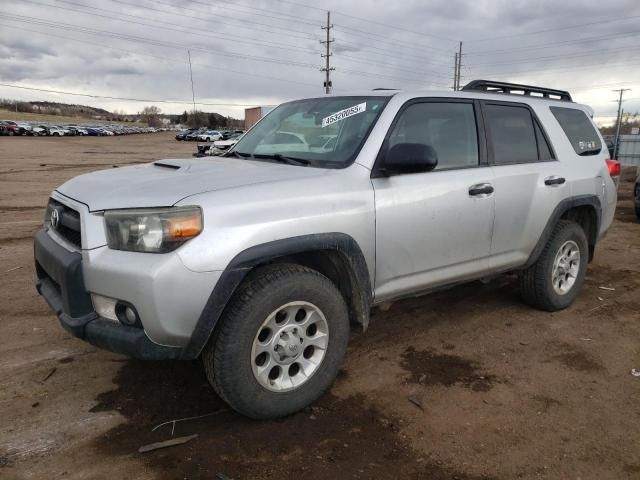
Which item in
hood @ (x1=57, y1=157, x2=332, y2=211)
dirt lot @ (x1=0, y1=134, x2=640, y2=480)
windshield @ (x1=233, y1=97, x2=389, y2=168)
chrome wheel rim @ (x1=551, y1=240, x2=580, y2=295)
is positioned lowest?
dirt lot @ (x1=0, y1=134, x2=640, y2=480)

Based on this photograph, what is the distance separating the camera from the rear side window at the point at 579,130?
15.5 ft

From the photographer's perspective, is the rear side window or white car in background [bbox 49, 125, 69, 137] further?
white car in background [bbox 49, 125, 69, 137]

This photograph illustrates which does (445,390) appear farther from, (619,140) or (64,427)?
(619,140)

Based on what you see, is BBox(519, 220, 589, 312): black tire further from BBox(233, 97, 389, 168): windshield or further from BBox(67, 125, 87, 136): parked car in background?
BBox(67, 125, 87, 136): parked car in background

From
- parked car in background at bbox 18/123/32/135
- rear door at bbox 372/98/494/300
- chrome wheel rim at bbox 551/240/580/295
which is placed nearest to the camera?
rear door at bbox 372/98/494/300

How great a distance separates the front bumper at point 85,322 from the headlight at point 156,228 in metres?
0.29

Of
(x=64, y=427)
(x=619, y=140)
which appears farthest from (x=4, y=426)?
(x=619, y=140)

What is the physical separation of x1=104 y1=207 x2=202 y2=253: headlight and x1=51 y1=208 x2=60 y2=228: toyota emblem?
719 mm

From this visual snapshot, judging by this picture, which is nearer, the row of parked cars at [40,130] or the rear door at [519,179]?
the rear door at [519,179]

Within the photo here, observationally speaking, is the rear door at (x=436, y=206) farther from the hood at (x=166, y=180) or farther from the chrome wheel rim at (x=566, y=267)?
the chrome wheel rim at (x=566, y=267)

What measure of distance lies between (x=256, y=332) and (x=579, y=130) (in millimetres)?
3788

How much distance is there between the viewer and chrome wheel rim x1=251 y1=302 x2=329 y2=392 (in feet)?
9.35

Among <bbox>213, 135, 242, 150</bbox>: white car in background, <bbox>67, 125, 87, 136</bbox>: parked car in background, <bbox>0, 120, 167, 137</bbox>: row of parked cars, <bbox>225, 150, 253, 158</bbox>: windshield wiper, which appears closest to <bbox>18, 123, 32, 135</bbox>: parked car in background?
<bbox>0, 120, 167, 137</bbox>: row of parked cars

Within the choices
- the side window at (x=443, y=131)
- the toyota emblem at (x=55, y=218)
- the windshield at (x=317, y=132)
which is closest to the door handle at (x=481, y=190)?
the side window at (x=443, y=131)
